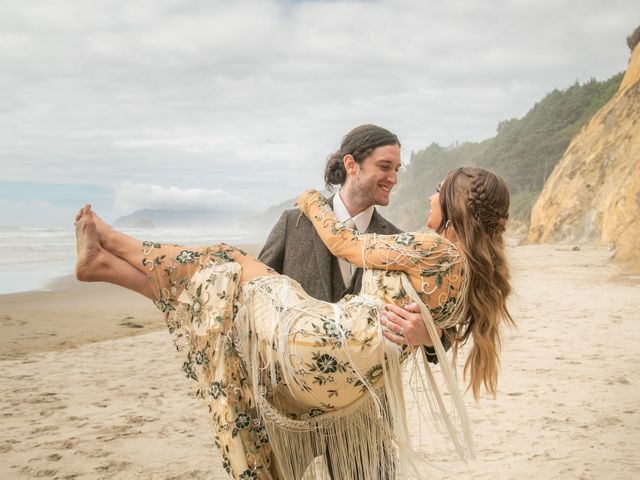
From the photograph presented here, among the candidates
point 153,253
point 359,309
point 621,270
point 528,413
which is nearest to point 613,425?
point 528,413

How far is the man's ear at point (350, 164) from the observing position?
8.71 feet

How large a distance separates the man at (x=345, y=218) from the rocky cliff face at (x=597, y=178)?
14.0 meters

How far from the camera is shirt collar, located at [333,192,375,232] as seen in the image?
8.79 feet

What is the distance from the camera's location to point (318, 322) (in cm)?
196

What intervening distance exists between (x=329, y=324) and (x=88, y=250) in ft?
3.27

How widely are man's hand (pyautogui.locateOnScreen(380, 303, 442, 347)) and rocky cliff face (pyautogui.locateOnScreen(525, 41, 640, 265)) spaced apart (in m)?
14.5

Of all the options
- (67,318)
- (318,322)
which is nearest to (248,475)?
(318,322)

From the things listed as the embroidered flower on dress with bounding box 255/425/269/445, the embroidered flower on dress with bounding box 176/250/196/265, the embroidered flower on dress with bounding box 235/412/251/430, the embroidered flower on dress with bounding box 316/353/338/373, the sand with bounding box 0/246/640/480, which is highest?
the embroidered flower on dress with bounding box 176/250/196/265

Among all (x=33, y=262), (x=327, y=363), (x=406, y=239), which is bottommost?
(x=33, y=262)

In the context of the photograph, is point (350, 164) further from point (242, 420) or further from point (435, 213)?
point (242, 420)

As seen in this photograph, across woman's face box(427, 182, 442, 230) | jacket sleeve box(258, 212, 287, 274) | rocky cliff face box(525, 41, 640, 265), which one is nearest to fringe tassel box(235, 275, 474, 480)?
woman's face box(427, 182, 442, 230)

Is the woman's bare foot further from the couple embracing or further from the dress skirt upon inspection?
the dress skirt

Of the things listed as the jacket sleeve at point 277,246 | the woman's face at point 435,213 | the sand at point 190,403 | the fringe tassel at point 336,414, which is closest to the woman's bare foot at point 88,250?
the fringe tassel at point 336,414

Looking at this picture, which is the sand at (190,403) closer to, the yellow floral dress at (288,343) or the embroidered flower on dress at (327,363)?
the yellow floral dress at (288,343)
